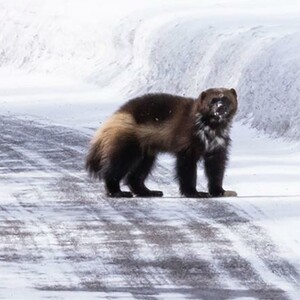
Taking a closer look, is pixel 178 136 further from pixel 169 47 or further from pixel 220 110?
pixel 169 47

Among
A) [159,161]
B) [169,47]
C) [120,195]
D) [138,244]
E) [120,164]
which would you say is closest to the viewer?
[138,244]

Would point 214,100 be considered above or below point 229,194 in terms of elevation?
above

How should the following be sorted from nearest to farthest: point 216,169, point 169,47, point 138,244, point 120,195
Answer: point 138,244 → point 216,169 → point 120,195 → point 169,47

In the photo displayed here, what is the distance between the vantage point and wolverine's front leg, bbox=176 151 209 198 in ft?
41.1

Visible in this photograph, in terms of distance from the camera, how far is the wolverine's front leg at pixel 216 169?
12.7 metres

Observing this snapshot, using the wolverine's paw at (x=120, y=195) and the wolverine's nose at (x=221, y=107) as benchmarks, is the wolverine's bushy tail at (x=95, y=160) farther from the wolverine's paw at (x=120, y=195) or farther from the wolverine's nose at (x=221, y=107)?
the wolverine's nose at (x=221, y=107)

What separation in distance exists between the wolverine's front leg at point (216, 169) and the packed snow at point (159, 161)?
38cm

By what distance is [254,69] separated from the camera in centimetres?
2130

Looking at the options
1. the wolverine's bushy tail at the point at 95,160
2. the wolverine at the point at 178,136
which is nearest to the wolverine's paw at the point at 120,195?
the wolverine at the point at 178,136

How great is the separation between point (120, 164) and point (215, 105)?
3.48 feet

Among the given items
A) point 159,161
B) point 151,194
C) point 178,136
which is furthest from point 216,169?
point 159,161

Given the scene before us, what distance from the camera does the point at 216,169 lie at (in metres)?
12.7

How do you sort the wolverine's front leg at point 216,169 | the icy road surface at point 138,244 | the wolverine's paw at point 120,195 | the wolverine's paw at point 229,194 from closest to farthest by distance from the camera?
the icy road surface at point 138,244
the wolverine's front leg at point 216,169
the wolverine's paw at point 229,194
the wolverine's paw at point 120,195

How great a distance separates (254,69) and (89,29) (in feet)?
34.9
